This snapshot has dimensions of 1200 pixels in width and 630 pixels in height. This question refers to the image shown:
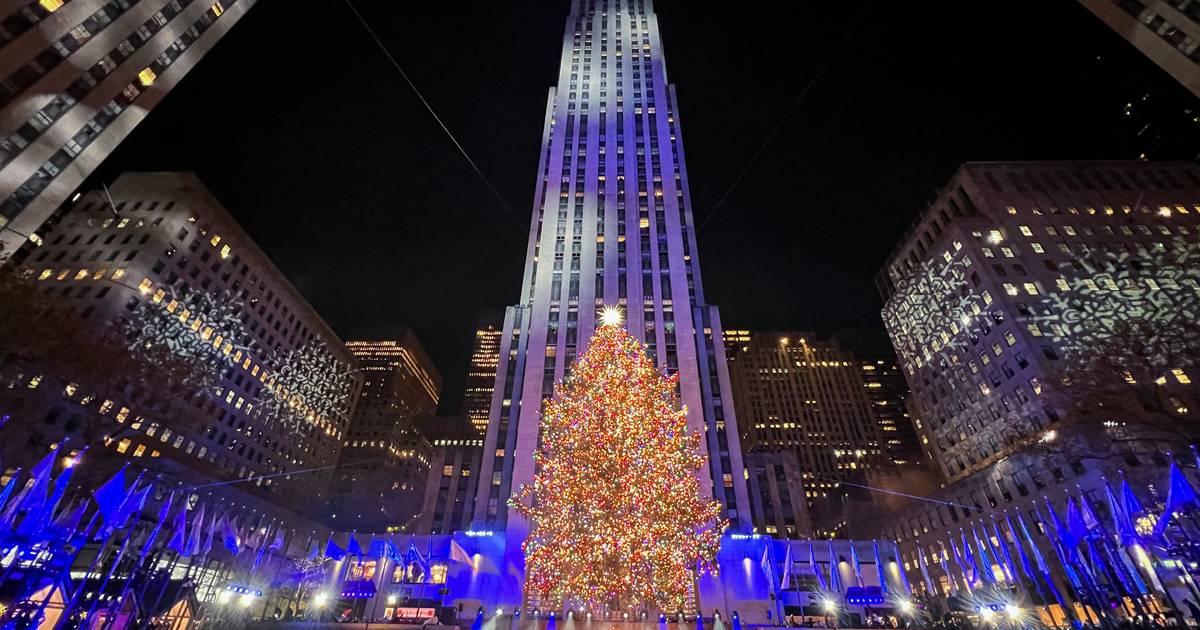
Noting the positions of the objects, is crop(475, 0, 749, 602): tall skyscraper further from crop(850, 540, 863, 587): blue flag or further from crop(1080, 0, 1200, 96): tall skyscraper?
crop(1080, 0, 1200, 96): tall skyscraper

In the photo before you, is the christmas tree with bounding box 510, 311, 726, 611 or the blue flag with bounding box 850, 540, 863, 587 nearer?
the christmas tree with bounding box 510, 311, 726, 611

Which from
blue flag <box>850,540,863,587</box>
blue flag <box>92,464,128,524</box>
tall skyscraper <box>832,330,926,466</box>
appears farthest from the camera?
tall skyscraper <box>832,330,926,466</box>

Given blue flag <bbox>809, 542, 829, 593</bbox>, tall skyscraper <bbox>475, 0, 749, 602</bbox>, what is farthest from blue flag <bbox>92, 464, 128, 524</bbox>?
blue flag <bbox>809, 542, 829, 593</bbox>

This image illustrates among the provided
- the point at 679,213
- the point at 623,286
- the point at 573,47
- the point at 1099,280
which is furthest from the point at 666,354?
the point at 573,47

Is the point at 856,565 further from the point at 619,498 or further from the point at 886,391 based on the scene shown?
the point at 886,391

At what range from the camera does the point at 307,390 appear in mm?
80562

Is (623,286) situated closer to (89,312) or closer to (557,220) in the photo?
(557,220)

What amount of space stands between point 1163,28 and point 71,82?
6673 centimetres

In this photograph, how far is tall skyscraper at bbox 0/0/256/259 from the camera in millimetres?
27969

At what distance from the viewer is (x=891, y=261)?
67.0 meters

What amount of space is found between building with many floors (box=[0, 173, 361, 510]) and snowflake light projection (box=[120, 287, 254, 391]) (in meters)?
0.18

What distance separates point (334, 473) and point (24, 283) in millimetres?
67176

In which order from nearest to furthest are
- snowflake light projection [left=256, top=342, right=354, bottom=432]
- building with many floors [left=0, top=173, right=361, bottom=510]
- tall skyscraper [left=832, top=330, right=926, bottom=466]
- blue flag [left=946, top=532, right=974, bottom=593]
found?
blue flag [left=946, top=532, right=974, bottom=593] → building with many floors [left=0, top=173, right=361, bottom=510] → snowflake light projection [left=256, top=342, right=354, bottom=432] → tall skyscraper [left=832, top=330, right=926, bottom=466]

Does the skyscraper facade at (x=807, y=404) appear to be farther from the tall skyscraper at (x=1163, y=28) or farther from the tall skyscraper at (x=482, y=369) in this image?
the tall skyscraper at (x=1163, y=28)
